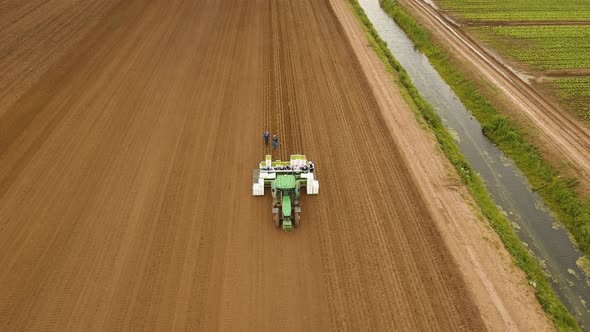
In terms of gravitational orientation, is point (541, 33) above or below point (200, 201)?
above

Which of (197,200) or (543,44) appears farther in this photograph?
(543,44)

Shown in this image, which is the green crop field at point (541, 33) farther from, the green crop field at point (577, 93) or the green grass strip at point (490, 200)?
the green grass strip at point (490, 200)

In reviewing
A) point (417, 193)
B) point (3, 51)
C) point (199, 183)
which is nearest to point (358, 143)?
point (417, 193)

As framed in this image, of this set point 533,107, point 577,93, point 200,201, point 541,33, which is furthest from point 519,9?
point 200,201

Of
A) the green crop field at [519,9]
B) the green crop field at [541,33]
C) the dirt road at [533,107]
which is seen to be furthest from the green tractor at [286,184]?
the green crop field at [519,9]

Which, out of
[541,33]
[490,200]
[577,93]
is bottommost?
[490,200]

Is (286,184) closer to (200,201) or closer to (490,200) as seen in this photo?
(200,201)

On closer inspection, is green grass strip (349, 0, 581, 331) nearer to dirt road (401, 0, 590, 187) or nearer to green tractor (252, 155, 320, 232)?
dirt road (401, 0, 590, 187)
